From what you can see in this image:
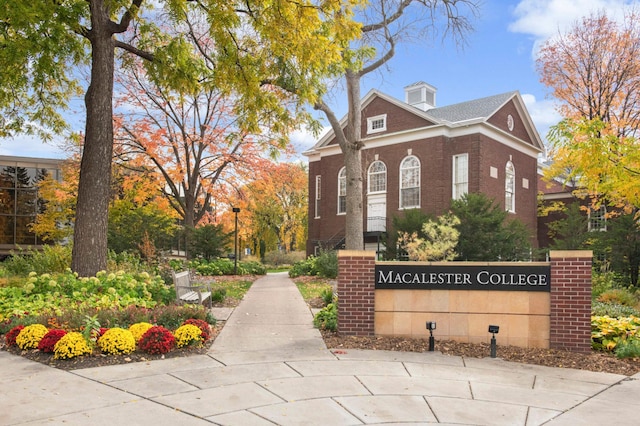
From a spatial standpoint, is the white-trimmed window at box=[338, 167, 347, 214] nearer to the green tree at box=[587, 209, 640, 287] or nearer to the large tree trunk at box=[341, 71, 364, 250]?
the large tree trunk at box=[341, 71, 364, 250]

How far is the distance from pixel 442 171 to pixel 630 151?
653 inches

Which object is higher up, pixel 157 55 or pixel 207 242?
pixel 157 55

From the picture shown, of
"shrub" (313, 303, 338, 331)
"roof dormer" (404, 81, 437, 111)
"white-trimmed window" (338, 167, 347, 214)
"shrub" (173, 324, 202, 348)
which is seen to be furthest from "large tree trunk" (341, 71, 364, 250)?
"roof dormer" (404, 81, 437, 111)

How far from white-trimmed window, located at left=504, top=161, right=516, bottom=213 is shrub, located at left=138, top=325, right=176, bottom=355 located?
26107mm

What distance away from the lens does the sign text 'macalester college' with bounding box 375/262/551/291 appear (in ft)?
28.0

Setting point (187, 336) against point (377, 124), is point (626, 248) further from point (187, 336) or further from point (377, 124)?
point (187, 336)

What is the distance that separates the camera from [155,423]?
471cm

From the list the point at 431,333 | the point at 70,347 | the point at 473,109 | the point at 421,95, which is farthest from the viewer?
the point at 421,95

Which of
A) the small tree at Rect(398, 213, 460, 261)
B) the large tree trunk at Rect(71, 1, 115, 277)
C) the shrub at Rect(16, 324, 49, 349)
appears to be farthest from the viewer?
the small tree at Rect(398, 213, 460, 261)

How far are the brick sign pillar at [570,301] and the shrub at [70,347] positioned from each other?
6.87 metres

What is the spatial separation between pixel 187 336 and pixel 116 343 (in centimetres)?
97

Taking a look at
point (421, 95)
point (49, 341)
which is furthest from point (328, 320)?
point (421, 95)

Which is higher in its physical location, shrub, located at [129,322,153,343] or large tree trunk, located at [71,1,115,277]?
large tree trunk, located at [71,1,115,277]

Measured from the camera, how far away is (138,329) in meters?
7.76
